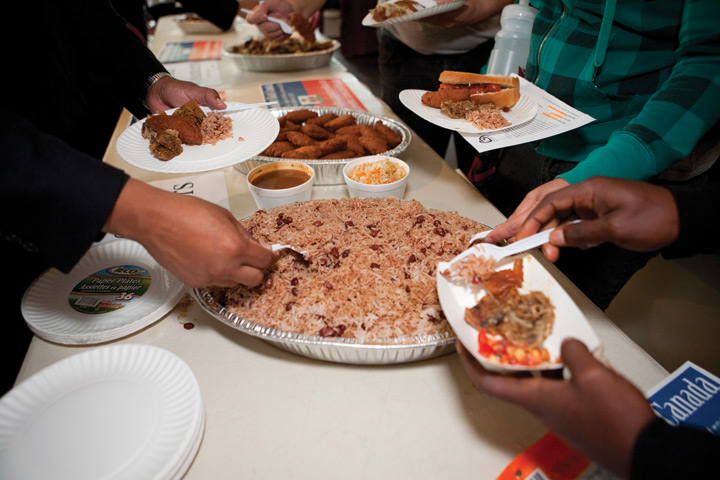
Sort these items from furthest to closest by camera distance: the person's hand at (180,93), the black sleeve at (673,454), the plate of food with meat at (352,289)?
the person's hand at (180,93) → the plate of food with meat at (352,289) → the black sleeve at (673,454)

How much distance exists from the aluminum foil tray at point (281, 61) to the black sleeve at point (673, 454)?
3447mm

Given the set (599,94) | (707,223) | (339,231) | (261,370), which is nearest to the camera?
(707,223)

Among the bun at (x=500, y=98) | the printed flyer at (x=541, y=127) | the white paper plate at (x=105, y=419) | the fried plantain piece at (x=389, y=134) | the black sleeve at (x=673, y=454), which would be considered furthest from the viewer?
the fried plantain piece at (x=389, y=134)

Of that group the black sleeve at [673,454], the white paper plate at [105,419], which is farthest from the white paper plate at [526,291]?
the white paper plate at [105,419]

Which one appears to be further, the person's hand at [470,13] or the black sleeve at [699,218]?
the person's hand at [470,13]

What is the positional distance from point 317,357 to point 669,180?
1527 millimetres

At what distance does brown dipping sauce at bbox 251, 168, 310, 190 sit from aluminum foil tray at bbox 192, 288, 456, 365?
27.1 inches

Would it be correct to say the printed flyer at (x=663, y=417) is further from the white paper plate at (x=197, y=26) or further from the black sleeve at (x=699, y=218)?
the white paper plate at (x=197, y=26)

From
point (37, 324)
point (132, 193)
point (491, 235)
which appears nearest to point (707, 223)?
point (491, 235)

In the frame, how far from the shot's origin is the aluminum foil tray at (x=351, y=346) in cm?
96

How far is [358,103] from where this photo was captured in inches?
107

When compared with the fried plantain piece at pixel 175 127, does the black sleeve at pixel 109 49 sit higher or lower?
higher

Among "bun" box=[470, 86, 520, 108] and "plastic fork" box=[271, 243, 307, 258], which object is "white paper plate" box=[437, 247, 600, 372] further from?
"bun" box=[470, 86, 520, 108]

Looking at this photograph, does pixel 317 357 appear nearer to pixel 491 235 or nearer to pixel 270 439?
pixel 270 439
